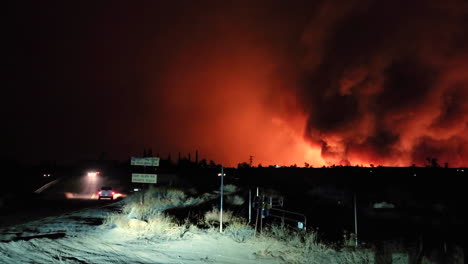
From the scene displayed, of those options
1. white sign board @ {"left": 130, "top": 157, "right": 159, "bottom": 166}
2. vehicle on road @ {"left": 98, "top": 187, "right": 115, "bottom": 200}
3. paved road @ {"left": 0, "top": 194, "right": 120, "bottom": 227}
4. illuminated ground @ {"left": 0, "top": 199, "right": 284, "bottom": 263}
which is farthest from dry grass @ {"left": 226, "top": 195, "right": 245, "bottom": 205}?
illuminated ground @ {"left": 0, "top": 199, "right": 284, "bottom": 263}

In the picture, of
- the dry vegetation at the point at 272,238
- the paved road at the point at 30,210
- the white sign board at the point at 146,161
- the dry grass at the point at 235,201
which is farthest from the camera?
the dry grass at the point at 235,201

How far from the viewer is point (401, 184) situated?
122 feet

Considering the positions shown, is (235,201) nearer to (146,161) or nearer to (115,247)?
(146,161)

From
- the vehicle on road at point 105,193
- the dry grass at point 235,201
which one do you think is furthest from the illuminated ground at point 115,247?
the vehicle on road at point 105,193

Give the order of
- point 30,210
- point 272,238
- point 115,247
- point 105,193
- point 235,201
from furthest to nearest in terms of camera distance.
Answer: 1. point 105,193
2. point 235,201
3. point 30,210
4. point 272,238
5. point 115,247

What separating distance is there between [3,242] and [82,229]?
3108 mm

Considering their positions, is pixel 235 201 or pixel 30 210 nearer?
pixel 30 210

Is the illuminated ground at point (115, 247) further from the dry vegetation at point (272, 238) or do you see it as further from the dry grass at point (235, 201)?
the dry grass at point (235, 201)

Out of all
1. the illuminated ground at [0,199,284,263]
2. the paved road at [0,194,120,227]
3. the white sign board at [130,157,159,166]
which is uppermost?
the white sign board at [130,157,159,166]

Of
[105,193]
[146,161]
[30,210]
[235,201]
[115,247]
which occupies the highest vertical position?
[146,161]

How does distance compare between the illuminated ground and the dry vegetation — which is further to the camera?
the dry vegetation

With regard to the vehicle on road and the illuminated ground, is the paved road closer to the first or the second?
the illuminated ground

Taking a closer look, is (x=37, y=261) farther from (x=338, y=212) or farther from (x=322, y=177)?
(x=322, y=177)

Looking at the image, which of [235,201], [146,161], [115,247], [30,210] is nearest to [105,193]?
[30,210]
